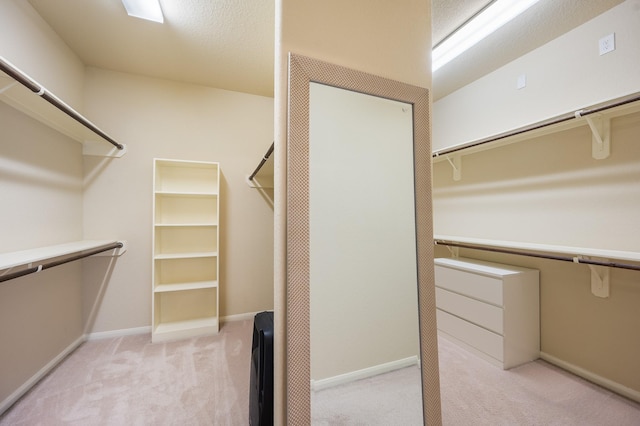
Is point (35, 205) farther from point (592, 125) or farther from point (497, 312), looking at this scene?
point (592, 125)

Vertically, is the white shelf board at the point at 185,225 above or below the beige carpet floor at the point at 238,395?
above

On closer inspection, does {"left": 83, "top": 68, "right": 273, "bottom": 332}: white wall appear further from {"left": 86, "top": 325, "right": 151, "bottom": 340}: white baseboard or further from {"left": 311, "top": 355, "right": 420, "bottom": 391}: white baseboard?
{"left": 311, "top": 355, "right": 420, "bottom": 391}: white baseboard

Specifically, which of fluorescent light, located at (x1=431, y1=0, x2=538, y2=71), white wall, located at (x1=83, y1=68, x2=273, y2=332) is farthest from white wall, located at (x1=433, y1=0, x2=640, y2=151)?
white wall, located at (x1=83, y1=68, x2=273, y2=332)

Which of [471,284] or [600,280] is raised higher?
[600,280]

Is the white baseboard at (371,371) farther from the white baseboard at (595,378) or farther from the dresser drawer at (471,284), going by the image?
the white baseboard at (595,378)

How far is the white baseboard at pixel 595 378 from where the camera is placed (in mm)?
1585

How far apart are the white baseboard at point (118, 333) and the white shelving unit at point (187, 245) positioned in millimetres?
167

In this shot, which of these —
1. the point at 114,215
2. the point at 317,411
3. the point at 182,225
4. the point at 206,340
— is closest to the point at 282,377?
the point at 317,411

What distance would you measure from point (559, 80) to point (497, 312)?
191 centimetres

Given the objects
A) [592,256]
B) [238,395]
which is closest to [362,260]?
[238,395]

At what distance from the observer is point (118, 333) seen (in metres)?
2.47

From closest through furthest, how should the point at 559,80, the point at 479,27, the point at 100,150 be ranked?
the point at 479,27 < the point at 559,80 < the point at 100,150

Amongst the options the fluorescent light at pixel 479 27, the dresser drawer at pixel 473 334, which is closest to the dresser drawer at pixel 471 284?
the dresser drawer at pixel 473 334

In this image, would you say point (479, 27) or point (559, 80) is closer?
point (479, 27)
